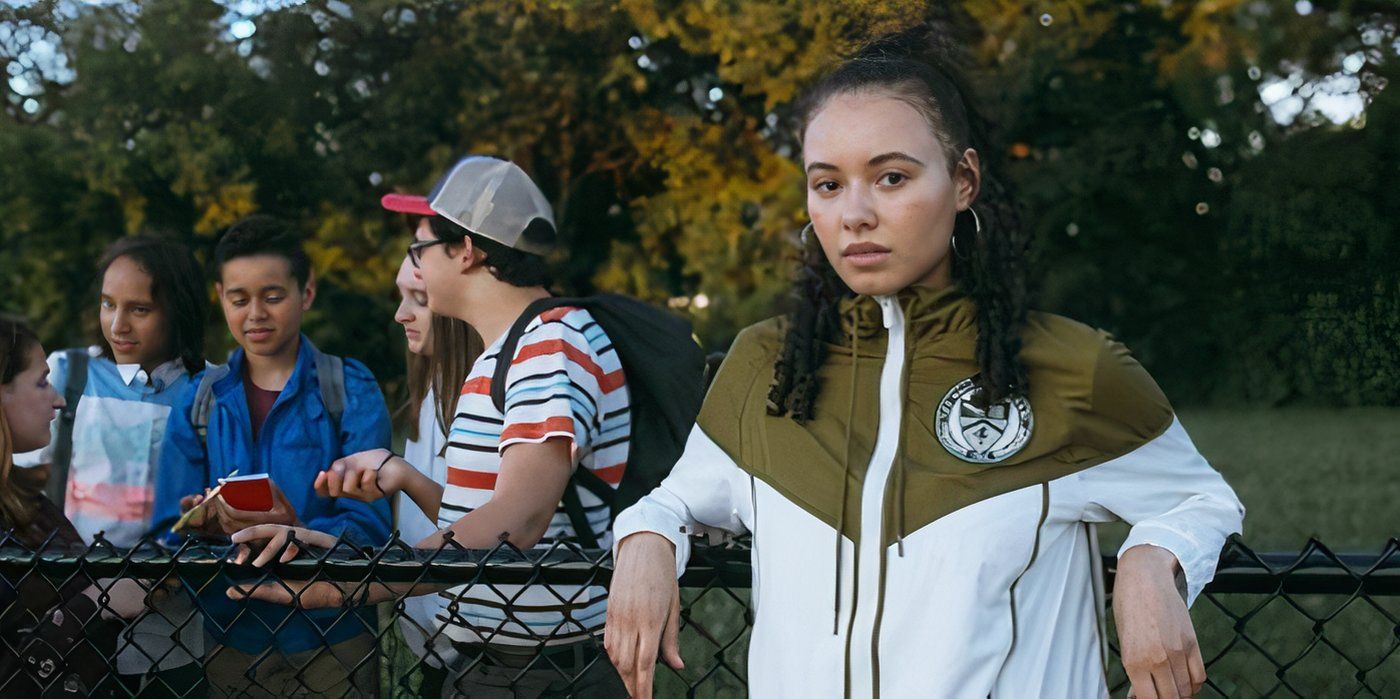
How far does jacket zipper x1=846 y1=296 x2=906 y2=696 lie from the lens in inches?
51.9

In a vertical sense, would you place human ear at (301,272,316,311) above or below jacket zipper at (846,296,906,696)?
above

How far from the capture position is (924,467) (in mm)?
1345

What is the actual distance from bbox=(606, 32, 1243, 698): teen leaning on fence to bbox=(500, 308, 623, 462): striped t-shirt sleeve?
0.39m

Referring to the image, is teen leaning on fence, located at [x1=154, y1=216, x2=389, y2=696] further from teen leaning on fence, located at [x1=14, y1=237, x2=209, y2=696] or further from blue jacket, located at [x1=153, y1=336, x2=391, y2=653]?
teen leaning on fence, located at [x1=14, y1=237, x2=209, y2=696]

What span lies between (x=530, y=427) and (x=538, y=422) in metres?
0.01

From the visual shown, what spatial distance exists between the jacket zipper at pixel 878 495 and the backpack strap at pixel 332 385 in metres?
1.37

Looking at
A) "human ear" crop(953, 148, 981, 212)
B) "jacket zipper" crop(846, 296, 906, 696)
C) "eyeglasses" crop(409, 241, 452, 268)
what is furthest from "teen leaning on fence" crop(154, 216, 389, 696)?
"human ear" crop(953, 148, 981, 212)

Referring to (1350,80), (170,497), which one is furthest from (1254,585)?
(1350,80)

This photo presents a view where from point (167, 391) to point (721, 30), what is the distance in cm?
311

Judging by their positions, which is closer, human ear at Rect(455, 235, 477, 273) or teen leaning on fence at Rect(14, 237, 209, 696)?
human ear at Rect(455, 235, 477, 273)

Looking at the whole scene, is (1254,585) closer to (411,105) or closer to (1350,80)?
(1350,80)

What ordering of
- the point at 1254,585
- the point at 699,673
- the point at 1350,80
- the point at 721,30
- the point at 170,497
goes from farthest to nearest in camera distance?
the point at 1350,80
the point at 721,30
the point at 699,673
the point at 170,497
the point at 1254,585

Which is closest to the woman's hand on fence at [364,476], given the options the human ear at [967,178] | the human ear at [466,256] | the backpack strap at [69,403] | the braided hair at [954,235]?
the human ear at [466,256]

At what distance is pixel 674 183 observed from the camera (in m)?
5.79
